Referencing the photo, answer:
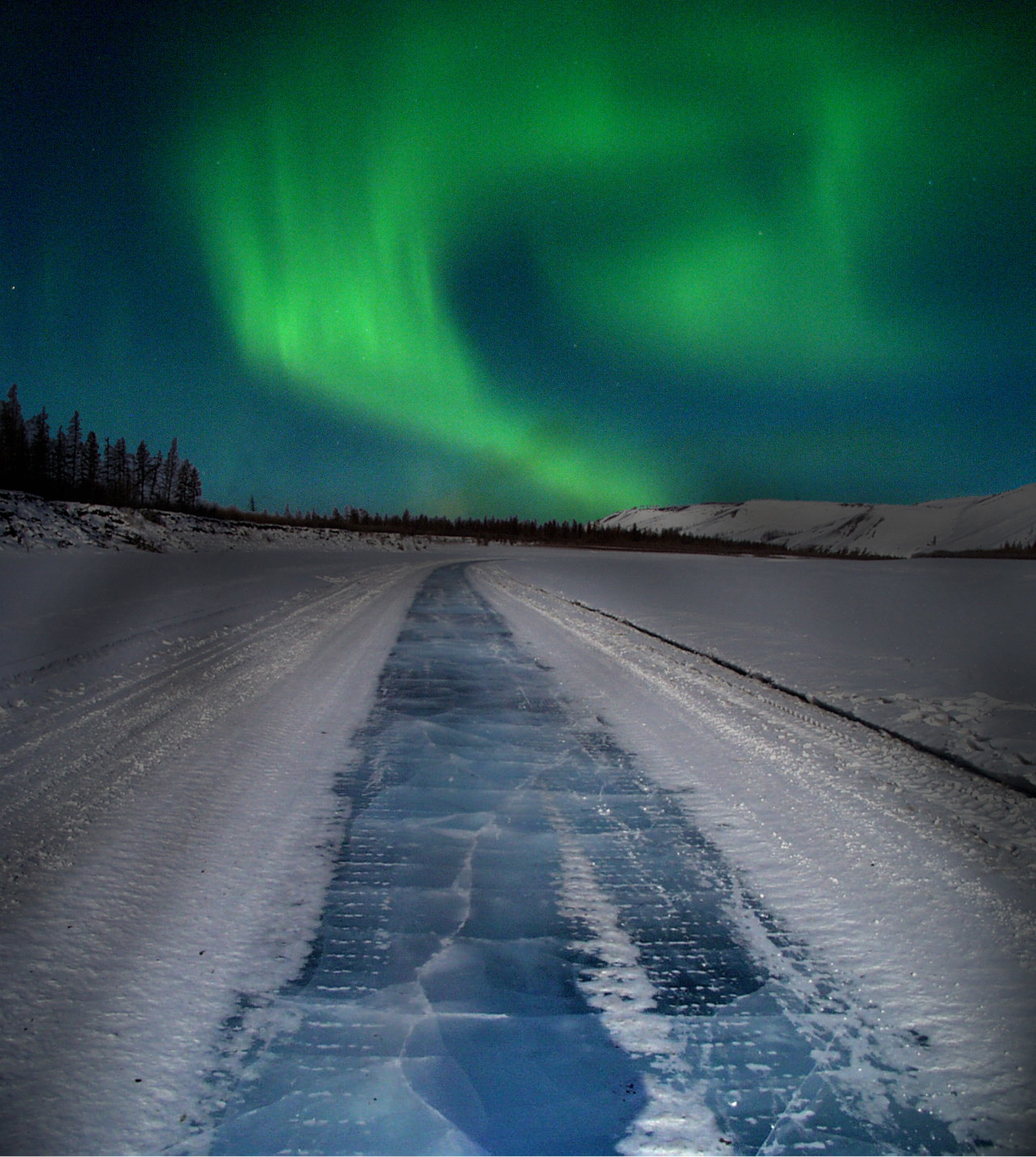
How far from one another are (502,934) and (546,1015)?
15.0 inches

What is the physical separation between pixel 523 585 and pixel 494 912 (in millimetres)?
15294

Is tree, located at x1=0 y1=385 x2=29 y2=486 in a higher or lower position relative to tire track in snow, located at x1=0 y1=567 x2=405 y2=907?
higher

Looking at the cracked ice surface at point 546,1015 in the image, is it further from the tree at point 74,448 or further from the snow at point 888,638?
the tree at point 74,448

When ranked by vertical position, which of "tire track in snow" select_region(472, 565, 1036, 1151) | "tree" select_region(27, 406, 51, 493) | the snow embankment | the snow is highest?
"tree" select_region(27, 406, 51, 493)

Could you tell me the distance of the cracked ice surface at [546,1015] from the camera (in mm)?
1497

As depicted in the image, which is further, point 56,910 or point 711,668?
point 711,668

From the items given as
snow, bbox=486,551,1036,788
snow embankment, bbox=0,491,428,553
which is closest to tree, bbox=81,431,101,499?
snow embankment, bbox=0,491,428,553

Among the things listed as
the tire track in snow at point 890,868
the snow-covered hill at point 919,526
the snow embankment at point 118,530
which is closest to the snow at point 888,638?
the tire track in snow at point 890,868

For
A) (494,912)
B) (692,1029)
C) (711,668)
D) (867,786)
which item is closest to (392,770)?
(494,912)

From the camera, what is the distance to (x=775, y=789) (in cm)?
352

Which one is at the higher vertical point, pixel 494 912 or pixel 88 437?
pixel 88 437

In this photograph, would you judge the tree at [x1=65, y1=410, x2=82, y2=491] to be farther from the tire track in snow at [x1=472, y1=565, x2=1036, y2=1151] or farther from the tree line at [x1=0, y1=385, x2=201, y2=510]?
the tire track in snow at [x1=472, y1=565, x2=1036, y2=1151]

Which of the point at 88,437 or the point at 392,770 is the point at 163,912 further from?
the point at 88,437

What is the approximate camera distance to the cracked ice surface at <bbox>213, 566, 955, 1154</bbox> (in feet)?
4.91
